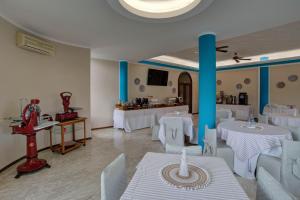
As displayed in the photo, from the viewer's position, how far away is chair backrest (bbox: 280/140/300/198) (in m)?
1.84

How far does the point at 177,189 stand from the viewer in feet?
3.46

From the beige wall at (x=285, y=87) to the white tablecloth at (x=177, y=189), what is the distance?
744cm

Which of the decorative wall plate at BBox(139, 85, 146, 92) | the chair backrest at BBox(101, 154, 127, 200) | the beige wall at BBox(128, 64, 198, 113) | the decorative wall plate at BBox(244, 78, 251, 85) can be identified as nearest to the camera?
the chair backrest at BBox(101, 154, 127, 200)

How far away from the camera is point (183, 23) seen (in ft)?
8.84

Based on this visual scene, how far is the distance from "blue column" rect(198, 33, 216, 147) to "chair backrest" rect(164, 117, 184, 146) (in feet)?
1.95

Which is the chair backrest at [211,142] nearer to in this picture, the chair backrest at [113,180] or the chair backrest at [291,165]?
the chair backrest at [291,165]

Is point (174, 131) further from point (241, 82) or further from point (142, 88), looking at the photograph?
point (241, 82)

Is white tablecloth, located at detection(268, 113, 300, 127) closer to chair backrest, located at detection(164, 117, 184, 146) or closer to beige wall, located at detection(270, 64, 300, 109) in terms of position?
chair backrest, located at detection(164, 117, 184, 146)

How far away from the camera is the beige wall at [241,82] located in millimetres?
7637

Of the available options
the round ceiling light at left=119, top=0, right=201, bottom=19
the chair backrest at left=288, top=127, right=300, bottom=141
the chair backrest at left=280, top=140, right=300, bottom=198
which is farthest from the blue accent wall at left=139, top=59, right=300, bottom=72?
the chair backrest at left=280, top=140, right=300, bottom=198

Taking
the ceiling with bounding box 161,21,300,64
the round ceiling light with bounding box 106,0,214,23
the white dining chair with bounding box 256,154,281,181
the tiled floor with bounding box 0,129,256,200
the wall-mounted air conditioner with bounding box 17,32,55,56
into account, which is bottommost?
the tiled floor with bounding box 0,129,256,200

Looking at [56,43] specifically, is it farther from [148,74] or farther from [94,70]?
[148,74]

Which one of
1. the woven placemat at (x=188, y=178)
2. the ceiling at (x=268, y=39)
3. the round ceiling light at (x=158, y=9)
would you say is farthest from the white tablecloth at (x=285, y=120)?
the woven placemat at (x=188, y=178)

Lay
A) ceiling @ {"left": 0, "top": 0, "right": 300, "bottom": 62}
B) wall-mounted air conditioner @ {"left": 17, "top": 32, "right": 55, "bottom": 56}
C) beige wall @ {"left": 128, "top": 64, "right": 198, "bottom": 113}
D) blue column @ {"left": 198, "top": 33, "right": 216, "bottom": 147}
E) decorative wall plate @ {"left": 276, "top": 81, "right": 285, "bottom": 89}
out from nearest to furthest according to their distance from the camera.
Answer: ceiling @ {"left": 0, "top": 0, "right": 300, "bottom": 62}
wall-mounted air conditioner @ {"left": 17, "top": 32, "right": 55, "bottom": 56}
blue column @ {"left": 198, "top": 33, "right": 216, "bottom": 147}
beige wall @ {"left": 128, "top": 64, "right": 198, "bottom": 113}
decorative wall plate @ {"left": 276, "top": 81, "right": 285, "bottom": 89}
